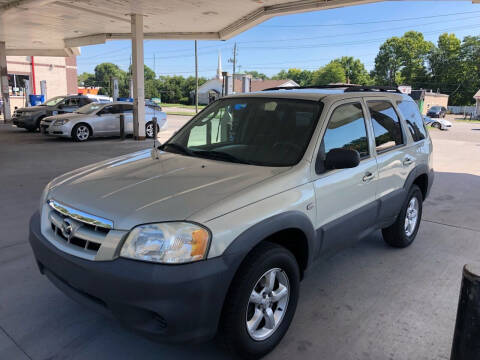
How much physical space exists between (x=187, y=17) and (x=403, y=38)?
95554mm

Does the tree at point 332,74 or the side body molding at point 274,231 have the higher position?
the tree at point 332,74

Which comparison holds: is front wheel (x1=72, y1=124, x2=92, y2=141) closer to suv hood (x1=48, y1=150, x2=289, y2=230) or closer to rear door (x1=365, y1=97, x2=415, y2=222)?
suv hood (x1=48, y1=150, x2=289, y2=230)

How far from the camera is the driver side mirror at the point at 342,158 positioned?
2.83 m

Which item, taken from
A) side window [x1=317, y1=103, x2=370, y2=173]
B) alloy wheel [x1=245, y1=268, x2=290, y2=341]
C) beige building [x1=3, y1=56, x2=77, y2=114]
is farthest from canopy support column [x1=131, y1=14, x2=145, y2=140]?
beige building [x1=3, y1=56, x2=77, y2=114]

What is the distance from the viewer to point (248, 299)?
2.34 m

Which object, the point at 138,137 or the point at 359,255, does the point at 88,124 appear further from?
the point at 359,255

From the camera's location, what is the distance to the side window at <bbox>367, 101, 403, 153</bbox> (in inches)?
150

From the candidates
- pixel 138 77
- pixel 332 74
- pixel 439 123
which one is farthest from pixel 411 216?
pixel 332 74

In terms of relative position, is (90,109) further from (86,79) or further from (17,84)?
(86,79)

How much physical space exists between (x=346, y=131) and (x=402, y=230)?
1701 millimetres

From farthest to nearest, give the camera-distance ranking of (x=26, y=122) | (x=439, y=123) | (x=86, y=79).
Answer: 1. (x=86, y=79)
2. (x=439, y=123)
3. (x=26, y=122)

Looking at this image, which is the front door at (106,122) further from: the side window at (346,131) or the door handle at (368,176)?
the door handle at (368,176)

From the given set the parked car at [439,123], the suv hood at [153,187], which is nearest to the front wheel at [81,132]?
the suv hood at [153,187]

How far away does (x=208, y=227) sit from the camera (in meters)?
2.18
